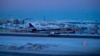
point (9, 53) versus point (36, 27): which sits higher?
point (36, 27)

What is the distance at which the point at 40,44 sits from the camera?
2773mm

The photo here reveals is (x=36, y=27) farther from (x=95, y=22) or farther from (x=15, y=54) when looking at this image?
(x=95, y=22)

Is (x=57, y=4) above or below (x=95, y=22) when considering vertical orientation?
above

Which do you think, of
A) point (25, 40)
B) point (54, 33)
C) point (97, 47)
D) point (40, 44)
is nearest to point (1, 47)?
point (25, 40)

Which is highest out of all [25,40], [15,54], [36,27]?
[36,27]

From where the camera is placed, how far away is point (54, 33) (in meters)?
2.78

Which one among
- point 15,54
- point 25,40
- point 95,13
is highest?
point 95,13

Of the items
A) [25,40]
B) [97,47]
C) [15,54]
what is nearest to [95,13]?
[97,47]

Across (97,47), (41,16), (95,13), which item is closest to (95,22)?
(95,13)

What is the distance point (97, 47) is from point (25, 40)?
1.03m

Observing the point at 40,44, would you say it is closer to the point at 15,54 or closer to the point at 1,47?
the point at 15,54

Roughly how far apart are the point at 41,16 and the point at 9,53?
28.0 inches

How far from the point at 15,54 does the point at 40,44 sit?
1.28 ft

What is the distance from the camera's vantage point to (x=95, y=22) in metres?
2.74
